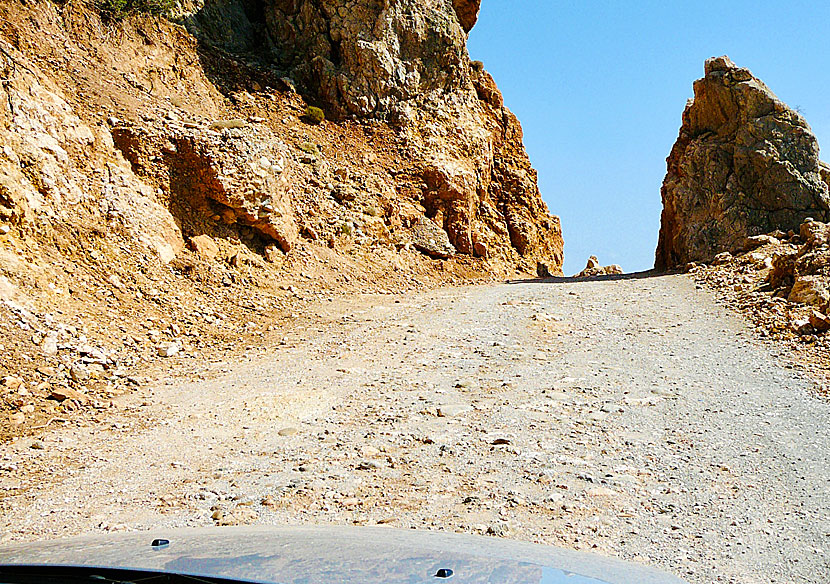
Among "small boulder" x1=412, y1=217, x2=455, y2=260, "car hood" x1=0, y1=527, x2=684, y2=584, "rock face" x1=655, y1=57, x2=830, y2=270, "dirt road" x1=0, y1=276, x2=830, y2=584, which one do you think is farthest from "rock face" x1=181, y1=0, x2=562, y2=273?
"car hood" x1=0, y1=527, x2=684, y2=584

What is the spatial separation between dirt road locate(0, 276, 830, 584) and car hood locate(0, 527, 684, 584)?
2114mm

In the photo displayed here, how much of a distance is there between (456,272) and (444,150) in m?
4.95

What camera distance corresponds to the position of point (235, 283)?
13.0 meters

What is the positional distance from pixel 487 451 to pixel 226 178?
31.0 ft

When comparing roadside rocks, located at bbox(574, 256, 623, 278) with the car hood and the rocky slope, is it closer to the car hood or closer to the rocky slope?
the rocky slope

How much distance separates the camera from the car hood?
1934 millimetres

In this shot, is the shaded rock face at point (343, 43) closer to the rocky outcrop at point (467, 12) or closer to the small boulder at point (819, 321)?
the rocky outcrop at point (467, 12)

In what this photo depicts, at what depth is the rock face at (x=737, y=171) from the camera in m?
20.3

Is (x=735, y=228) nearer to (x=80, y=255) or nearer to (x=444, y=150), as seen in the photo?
(x=444, y=150)

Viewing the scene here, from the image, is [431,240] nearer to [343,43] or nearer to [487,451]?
[343,43]

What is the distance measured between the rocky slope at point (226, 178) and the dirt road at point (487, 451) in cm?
171

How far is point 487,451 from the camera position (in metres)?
6.26

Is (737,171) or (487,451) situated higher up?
Result: (737,171)

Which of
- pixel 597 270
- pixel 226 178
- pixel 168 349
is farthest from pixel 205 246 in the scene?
pixel 597 270
